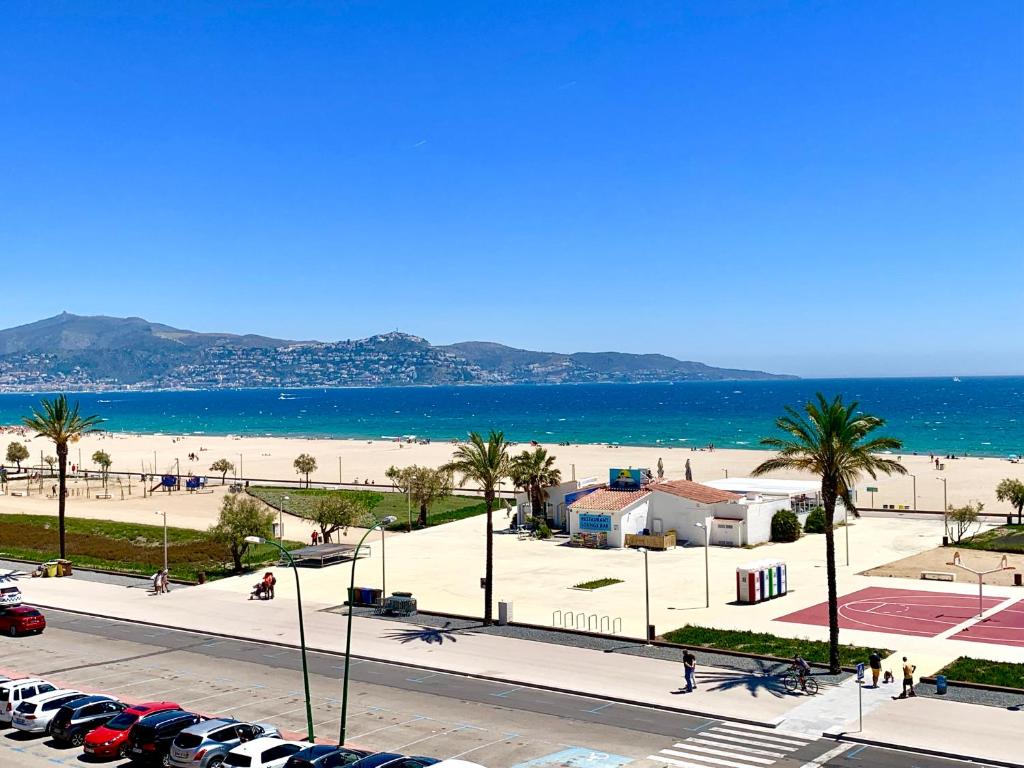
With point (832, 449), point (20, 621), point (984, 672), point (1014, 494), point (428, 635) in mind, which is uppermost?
point (832, 449)

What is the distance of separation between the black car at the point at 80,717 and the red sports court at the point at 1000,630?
28.7 meters

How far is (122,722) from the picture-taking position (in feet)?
81.0

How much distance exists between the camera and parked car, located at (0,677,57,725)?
26781 millimetres

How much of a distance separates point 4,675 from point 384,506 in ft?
153

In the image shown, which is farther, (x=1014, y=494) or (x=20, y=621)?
(x=1014, y=494)

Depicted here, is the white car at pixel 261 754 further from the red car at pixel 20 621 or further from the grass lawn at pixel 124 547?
the grass lawn at pixel 124 547

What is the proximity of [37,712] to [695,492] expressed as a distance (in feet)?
141

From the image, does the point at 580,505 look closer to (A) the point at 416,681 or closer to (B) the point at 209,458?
(A) the point at 416,681

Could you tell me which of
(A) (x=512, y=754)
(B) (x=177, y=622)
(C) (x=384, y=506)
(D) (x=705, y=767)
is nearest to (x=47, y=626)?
(B) (x=177, y=622)

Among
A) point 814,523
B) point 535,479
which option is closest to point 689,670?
point 814,523

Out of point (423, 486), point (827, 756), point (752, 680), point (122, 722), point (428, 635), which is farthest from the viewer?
point (423, 486)

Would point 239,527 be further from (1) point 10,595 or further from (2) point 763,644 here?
(2) point 763,644

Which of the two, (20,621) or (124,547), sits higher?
(20,621)

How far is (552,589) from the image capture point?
1839 inches
